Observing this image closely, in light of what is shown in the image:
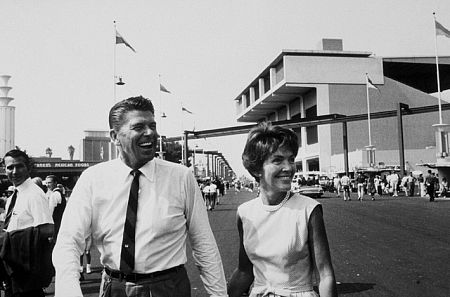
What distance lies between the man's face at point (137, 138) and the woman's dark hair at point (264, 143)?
56 cm

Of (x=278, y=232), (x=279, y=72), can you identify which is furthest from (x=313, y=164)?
(x=278, y=232)

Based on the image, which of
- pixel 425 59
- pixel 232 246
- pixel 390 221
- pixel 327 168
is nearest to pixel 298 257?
pixel 232 246

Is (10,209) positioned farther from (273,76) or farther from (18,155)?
(273,76)

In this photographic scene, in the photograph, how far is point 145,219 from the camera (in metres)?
2.73

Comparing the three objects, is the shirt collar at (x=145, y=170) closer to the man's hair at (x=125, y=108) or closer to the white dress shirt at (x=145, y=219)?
the white dress shirt at (x=145, y=219)

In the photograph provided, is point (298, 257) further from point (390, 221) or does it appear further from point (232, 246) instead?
point (390, 221)

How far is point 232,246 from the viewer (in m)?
10.7

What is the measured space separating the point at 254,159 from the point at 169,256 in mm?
736

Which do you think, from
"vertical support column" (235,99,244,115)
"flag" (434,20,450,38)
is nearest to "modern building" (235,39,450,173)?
"flag" (434,20,450,38)

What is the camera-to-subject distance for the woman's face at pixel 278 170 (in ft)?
9.10

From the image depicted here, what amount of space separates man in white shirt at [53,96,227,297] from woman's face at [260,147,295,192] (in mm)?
455

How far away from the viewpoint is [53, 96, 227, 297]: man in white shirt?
267 cm

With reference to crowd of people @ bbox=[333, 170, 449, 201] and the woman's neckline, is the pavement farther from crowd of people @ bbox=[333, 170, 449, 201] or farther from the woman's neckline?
crowd of people @ bbox=[333, 170, 449, 201]

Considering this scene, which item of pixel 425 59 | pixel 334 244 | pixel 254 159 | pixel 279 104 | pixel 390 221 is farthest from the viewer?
pixel 279 104
